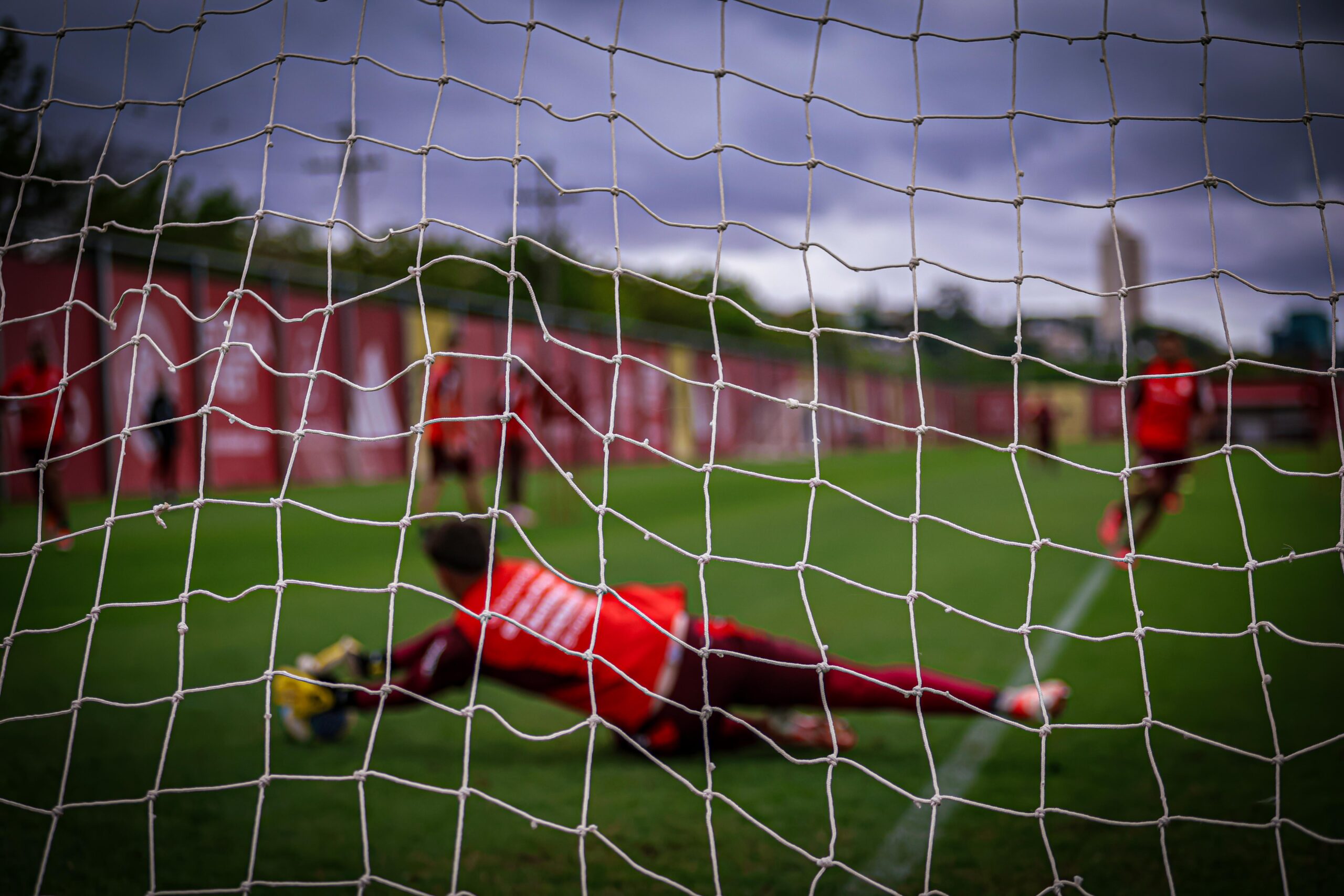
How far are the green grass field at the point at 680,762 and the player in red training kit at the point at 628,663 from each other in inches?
9.0

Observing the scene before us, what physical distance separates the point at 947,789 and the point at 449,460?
6.56 metres

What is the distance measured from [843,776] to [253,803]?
175 centimetres

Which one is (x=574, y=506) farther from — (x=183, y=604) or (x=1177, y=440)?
(x=183, y=604)

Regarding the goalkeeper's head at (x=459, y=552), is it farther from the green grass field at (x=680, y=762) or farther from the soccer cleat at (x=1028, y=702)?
the soccer cleat at (x=1028, y=702)

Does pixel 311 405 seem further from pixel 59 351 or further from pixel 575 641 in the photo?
pixel 575 641

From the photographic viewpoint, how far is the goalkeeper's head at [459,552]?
10.1 feet

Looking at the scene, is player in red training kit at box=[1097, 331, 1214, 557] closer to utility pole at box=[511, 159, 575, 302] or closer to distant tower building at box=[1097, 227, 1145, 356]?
distant tower building at box=[1097, 227, 1145, 356]

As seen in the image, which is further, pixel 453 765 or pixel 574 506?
pixel 574 506

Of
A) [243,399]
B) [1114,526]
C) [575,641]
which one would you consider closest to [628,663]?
[575,641]

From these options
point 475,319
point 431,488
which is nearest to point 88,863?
point 431,488

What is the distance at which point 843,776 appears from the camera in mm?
3141

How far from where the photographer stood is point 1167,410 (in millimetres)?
7414

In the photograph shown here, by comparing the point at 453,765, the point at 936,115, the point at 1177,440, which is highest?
the point at 936,115

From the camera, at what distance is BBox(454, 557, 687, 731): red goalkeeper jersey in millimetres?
3029
